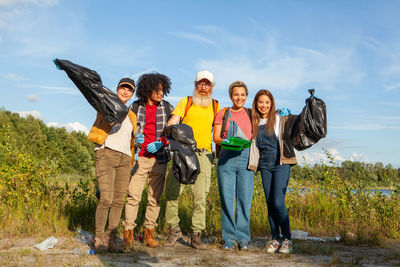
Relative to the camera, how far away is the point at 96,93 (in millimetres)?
4348

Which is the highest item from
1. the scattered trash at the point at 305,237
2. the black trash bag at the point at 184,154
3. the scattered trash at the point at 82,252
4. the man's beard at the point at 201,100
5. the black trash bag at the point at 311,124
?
the man's beard at the point at 201,100

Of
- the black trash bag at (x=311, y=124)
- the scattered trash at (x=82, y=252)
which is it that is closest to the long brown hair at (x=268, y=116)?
the black trash bag at (x=311, y=124)

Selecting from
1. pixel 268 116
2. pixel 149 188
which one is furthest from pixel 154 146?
pixel 268 116

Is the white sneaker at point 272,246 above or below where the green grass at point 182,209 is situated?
below

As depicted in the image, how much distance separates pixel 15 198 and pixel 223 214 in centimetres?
383

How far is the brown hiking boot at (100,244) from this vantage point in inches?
176

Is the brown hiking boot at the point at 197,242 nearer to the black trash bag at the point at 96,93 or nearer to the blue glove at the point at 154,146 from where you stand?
the blue glove at the point at 154,146

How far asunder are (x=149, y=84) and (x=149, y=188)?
5.02 ft

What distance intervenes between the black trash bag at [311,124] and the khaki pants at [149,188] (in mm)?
1973

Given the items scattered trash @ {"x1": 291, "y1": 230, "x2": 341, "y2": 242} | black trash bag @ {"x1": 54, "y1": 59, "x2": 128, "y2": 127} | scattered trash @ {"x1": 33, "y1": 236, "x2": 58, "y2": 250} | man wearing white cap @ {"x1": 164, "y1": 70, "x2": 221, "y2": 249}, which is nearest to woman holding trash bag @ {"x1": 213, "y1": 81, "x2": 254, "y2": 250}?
man wearing white cap @ {"x1": 164, "y1": 70, "x2": 221, "y2": 249}

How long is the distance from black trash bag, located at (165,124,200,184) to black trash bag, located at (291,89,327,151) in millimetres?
1376

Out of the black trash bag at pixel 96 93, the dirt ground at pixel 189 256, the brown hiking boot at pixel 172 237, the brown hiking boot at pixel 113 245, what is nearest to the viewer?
the dirt ground at pixel 189 256

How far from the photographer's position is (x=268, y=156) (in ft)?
15.3

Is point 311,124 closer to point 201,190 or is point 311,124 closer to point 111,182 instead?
point 201,190
